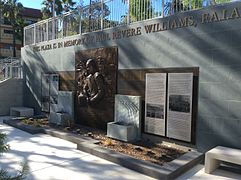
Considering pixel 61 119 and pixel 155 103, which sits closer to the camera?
pixel 155 103

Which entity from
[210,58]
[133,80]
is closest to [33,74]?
[133,80]

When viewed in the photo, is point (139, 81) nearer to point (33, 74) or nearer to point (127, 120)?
point (127, 120)

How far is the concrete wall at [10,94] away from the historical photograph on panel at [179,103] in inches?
355

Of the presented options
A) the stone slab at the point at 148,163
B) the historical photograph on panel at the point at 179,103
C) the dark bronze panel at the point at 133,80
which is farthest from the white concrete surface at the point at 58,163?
the dark bronze panel at the point at 133,80

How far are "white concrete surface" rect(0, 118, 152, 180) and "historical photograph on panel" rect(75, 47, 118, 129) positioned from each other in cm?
164

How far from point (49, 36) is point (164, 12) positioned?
20.6ft

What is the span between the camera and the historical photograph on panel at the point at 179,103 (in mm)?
6191

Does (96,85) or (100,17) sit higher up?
(100,17)

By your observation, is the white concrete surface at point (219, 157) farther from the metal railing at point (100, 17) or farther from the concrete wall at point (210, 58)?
A: the metal railing at point (100, 17)

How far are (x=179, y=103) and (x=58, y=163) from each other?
3133 millimetres

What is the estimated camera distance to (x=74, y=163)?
5613mm

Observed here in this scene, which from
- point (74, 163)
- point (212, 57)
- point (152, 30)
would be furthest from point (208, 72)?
point (74, 163)

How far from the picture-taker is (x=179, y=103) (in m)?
6.36

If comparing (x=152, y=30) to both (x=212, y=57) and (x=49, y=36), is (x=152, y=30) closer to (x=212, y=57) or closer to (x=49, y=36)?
(x=212, y=57)
